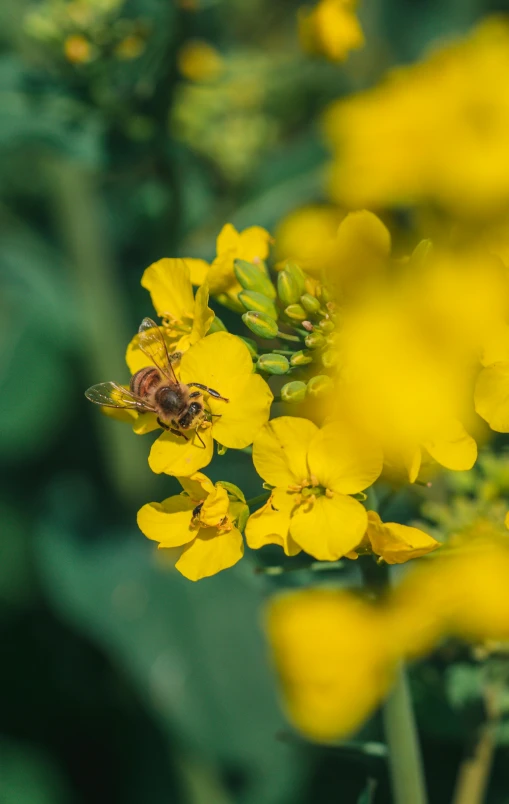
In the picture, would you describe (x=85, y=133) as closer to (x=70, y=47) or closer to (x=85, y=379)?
(x=70, y=47)

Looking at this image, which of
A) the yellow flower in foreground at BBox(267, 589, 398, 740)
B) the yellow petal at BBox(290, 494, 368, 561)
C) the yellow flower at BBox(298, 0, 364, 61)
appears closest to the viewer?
the yellow flower in foreground at BBox(267, 589, 398, 740)

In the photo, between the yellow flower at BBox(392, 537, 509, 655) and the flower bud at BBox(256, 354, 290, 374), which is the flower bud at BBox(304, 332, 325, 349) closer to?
the flower bud at BBox(256, 354, 290, 374)

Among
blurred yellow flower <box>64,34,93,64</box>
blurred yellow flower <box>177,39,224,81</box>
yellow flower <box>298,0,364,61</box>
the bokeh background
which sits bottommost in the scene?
the bokeh background

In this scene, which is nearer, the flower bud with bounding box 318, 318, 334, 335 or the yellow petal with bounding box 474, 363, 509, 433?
the yellow petal with bounding box 474, 363, 509, 433

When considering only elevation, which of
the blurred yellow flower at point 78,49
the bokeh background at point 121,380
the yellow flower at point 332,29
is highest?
the blurred yellow flower at point 78,49

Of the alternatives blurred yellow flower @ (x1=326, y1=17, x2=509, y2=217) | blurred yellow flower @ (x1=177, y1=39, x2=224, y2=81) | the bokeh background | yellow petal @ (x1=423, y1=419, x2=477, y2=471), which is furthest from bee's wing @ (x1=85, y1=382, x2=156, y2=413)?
blurred yellow flower @ (x1=177, y1=39, x2=224, y2=81)

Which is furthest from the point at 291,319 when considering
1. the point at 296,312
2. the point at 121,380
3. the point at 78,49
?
the point at 121,380

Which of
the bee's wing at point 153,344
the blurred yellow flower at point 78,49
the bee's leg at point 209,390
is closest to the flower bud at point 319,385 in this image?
the bee's leg at point 209,390

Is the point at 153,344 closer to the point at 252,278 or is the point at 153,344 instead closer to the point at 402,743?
the point at 252,278

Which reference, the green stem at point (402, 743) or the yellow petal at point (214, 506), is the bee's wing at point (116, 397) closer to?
the yellow petal at point (214, 506)
